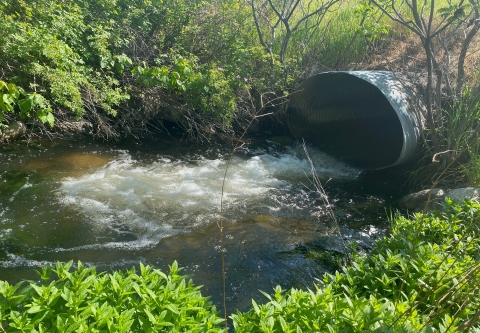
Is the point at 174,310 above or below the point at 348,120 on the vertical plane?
above

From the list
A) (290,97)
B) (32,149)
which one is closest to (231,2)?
(290,97)

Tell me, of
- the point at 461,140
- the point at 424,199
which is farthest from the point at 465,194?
the point at 461,140

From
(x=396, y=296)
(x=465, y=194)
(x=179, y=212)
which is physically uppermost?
(x=396, y=296)

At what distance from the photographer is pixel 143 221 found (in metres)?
4.39

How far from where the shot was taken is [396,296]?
243 centimetres

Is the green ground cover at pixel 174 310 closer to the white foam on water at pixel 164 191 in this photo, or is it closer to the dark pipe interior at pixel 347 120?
the white foam on water at pixel 164 191

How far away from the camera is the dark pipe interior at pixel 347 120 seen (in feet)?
23.7

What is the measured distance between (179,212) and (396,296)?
9.05ft

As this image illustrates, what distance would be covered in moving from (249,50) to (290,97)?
1.11 meters

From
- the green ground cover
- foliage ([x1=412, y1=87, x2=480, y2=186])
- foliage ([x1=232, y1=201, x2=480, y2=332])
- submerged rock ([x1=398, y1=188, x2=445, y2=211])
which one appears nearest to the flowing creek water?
submerged rock ([x1=398, y1=188, x2=445, y2=211])

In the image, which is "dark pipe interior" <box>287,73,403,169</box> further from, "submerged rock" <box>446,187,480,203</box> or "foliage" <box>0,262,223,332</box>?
"foliage" <box>0,262,223,332</box>

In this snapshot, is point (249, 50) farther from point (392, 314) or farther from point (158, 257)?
point (392, 314)

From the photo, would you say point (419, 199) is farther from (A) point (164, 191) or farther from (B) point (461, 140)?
(A) point (164, 191)

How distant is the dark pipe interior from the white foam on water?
0.78m
